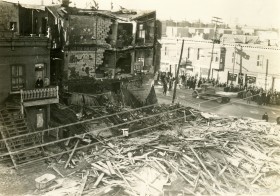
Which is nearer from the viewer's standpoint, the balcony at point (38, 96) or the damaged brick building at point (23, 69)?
the damaged brick building at point (23, 69)

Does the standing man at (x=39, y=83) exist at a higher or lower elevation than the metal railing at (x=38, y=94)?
higher

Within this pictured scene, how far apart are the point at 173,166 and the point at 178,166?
36 cm

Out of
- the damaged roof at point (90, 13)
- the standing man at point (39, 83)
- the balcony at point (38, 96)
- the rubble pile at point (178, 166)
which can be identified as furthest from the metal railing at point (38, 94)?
the damaged roof at point (90, 13)

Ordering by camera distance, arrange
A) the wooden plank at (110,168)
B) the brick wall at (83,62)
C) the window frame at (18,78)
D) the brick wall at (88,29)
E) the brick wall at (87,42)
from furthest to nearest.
A: the brick wall at (83,62) < the brick wall at (87,42) < the brick wall at (88,29) < the window frame at (18,78) < the wooden plank at (110,168)

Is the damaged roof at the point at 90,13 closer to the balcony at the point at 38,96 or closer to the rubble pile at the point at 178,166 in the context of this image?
the balcony at the point at 38,96

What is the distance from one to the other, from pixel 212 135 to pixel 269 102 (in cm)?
1661

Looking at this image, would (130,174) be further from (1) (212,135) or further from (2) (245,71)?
(2) (245,71)

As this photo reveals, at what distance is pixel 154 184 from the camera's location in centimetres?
1817

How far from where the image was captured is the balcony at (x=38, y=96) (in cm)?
2352

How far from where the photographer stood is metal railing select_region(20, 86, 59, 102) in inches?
926

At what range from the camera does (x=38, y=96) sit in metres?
24.3

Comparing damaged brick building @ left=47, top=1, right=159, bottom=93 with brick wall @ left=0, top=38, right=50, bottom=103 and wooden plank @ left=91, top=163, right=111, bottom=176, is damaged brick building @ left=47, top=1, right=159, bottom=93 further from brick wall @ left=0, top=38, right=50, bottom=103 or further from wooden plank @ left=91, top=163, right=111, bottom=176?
wooden plank @ left=91, top=163, right=111, bottom=176

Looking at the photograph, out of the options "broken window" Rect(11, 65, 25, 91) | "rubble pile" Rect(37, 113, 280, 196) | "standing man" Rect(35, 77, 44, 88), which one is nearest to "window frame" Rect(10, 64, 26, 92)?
"broken window" Rect(11, 65, 25, 91)

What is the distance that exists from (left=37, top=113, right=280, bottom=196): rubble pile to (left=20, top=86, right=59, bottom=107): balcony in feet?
15.5
